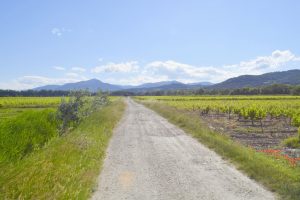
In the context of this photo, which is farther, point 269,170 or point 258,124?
point 258,124

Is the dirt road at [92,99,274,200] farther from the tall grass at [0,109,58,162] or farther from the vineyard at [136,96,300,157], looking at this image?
the vineyard at [136,96,300,157]

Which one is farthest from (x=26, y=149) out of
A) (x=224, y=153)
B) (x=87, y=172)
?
(x=224, y=153)

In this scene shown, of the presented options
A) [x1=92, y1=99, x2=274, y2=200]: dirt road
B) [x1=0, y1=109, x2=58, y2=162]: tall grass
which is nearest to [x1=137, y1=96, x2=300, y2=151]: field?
[x1=92, y1=99, x2=274, y2=200]: dirt road

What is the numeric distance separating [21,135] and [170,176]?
584cm

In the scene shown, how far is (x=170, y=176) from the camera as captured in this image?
10.2 metres

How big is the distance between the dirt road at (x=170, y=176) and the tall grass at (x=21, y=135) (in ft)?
9.00

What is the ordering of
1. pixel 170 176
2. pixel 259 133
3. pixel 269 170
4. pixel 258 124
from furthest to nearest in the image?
pixel 258 124
pixel 259 133
pixel 170 176
pixel 269 170

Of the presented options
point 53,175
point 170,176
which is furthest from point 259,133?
point 53,175

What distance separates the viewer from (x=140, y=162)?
40.8 feet

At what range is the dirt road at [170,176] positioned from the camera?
8414 millimetres

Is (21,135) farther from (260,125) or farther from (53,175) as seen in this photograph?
(260,125)

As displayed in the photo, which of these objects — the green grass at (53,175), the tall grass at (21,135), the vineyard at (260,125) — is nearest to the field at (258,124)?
the vineyard at (260,125)

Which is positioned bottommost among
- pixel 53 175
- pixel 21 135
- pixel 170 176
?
pixel 170 176

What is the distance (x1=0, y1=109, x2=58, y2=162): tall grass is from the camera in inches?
393
